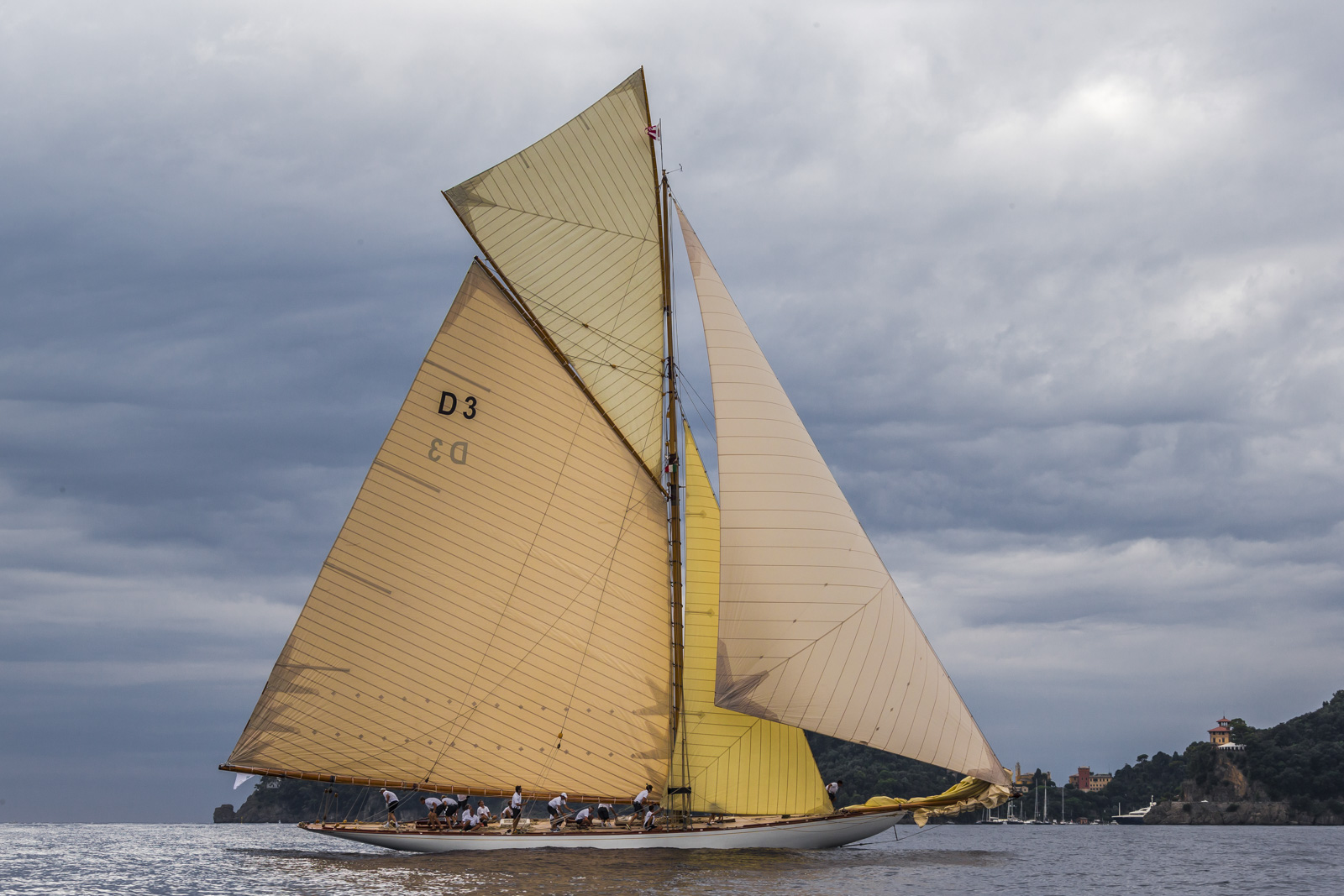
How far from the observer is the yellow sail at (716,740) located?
36750mm

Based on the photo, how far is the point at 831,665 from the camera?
1350 inches

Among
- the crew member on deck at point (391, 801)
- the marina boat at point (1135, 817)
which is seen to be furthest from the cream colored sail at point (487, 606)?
the marina boat at point (1135, 817)

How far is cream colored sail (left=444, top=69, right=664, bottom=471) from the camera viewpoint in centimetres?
3934

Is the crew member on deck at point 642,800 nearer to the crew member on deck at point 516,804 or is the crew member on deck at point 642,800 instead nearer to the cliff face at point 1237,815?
the crew member on deck at point 516,804

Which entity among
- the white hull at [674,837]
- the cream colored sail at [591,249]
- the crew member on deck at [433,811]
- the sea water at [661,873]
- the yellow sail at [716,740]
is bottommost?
the sea water at [661,873]

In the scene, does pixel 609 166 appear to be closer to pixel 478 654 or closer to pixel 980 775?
pixel 478 654

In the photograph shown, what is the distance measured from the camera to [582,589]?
38219 millimetres

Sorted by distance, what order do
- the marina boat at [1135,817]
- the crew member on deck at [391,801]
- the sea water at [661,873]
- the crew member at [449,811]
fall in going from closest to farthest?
the sea water at [661,873] → the crew member on deck at [391,801] → the crew member at [449,811] → the marina boat at [1135,817]

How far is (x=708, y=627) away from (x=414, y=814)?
99.5 m

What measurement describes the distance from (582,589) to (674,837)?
7924mm

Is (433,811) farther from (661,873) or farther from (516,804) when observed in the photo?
(661,873)

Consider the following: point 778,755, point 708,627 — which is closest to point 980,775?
point 778,755

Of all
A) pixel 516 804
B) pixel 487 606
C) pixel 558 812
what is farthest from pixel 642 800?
pixel 487 606

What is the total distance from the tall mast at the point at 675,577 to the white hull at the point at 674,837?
1020 mm
